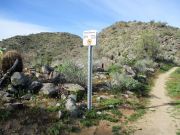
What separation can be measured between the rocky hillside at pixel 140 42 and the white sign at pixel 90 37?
20383mm

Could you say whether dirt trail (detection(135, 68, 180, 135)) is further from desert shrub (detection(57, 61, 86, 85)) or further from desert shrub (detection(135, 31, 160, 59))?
desert shrub (detection(135, 31, 160, 59))

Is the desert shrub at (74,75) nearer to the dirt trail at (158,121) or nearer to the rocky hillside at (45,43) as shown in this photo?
the dirt trail at (158,121)

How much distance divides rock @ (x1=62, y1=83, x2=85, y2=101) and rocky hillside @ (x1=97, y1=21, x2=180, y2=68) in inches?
721

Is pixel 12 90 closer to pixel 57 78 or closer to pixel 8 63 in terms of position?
pixel 8 63

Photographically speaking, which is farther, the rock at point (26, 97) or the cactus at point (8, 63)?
the cactus at point (8, 63)

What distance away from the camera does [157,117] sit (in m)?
11.9

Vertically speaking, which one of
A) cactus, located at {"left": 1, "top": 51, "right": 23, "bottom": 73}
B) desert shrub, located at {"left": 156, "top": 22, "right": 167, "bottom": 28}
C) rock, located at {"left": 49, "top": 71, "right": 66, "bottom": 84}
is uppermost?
desert shrub, located at {"left": 156, "top": 22, "right": 167, "bottom": 28}

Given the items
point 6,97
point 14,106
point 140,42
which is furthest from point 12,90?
point 140,42

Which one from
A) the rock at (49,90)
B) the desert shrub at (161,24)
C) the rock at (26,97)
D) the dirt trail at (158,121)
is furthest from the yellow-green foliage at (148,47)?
the rock at (26,97)

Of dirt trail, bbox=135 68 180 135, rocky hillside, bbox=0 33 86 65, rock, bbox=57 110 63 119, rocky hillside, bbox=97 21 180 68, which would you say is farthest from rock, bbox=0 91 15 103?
rocky hillside, bbox=0 33 86 65

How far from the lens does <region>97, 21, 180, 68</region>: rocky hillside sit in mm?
37312

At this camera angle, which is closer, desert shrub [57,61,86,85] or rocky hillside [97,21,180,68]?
desert shrub [57,61,86,85]

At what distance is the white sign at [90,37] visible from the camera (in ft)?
37.1

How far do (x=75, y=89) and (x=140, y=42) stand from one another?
26.1 meters
